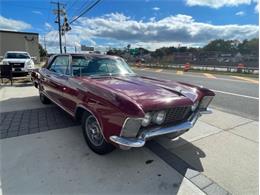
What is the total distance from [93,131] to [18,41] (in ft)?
113

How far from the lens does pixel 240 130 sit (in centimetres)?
396

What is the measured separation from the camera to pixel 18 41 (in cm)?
3131

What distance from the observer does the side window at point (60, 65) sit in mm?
3900

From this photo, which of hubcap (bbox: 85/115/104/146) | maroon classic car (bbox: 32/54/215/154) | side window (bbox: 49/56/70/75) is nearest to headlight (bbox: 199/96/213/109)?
maroon classic car (bbox: 32/54/215/154)

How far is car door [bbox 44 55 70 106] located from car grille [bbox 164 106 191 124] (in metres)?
2.11

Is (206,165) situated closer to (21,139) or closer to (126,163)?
(126,163)

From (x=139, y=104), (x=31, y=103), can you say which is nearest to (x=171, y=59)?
(x=31, y=103)

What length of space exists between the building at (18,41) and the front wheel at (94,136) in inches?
1209

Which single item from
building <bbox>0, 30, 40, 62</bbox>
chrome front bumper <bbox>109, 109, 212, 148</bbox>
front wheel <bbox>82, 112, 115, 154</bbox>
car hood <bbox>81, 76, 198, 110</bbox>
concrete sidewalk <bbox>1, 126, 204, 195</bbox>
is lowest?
concrete sidewalk <bbox>1, 126, 204, 195</bbox>

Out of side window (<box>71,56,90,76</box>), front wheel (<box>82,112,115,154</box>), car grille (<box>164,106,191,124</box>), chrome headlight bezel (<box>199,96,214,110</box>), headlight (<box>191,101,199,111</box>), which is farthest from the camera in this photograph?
side window (<box>71,56,90,76</box>)

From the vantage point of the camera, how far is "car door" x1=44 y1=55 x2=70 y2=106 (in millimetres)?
3891

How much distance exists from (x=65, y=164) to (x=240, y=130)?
335 centimetres

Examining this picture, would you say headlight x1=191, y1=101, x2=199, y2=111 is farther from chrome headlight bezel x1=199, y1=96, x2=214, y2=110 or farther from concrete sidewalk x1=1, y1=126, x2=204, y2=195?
concrete sidewalk x1=1, y1=126, x2=204, y2=195

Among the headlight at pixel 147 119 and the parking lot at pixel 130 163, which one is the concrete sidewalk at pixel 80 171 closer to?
the parking lot at pixel 130 163
